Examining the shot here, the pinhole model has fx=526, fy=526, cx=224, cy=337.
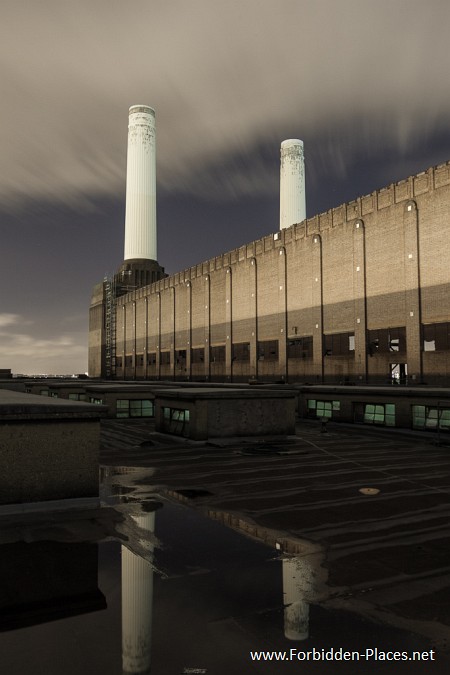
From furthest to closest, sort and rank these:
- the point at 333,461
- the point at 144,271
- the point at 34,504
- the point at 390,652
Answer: the point at 144,271
the point at 333,461
the point at 34,504
the point at 390,652

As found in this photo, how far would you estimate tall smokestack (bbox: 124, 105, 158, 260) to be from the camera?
106312 mm

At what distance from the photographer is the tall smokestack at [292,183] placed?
99312 millimetres

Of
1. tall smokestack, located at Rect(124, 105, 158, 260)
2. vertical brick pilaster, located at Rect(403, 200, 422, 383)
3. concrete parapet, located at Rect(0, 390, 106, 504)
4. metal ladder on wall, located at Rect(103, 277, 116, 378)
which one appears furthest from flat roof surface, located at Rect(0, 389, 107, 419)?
tall smokestack, located at Rect(124, 105, 158, 260)

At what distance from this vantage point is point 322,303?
55438 mm

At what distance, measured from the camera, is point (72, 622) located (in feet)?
22.3

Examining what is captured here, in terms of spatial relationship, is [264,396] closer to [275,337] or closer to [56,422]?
[56,422]

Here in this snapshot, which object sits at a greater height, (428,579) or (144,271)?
(144,271)

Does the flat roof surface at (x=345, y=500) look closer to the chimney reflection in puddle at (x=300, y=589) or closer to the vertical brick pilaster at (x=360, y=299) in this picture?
the chimney reflection in puddle at (x=300, y=589)

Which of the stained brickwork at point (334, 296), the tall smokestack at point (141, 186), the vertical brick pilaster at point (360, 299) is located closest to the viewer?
the stained brickwork at point (334, 296)

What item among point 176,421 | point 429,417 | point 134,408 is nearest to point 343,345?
point 134,408

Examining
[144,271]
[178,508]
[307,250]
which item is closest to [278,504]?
[178,508]

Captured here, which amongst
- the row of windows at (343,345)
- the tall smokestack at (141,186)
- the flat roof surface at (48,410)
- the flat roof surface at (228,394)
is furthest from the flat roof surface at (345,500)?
the tall smokestack at (141,186)

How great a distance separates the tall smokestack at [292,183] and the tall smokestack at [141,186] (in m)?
27.1

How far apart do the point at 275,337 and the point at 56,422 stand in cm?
5023
